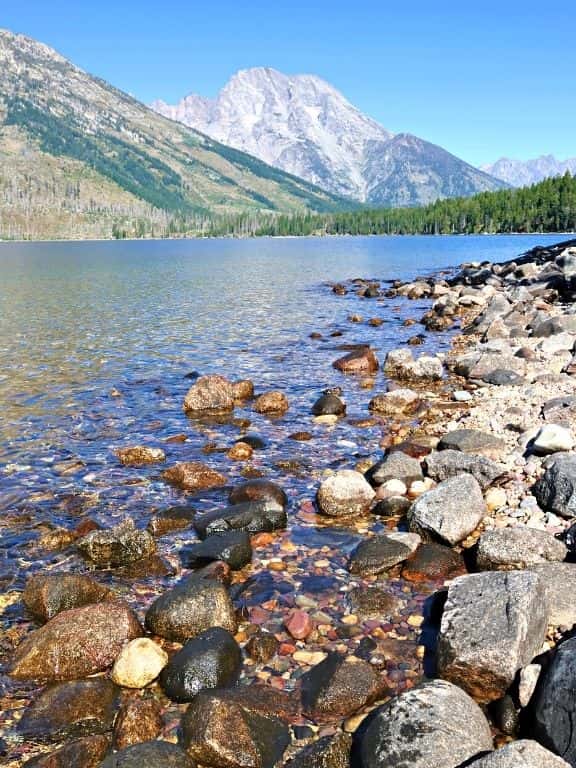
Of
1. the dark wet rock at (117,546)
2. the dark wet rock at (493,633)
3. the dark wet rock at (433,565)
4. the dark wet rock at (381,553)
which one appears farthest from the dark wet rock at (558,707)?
the dark wet rock at (117,546)

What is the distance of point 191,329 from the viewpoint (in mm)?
40062

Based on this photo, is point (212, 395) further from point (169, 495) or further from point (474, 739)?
point (474, 739)

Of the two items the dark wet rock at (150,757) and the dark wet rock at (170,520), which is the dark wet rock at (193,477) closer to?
the dark wet rock at (170,520)

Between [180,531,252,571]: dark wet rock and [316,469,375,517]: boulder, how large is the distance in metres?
2.28

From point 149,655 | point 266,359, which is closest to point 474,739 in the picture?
point 149,655

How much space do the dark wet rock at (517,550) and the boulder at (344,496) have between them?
10.7ft

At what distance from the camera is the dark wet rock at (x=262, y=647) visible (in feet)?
27.6

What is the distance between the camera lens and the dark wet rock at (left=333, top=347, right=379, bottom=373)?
88.2ft

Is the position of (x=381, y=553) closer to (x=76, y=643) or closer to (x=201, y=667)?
(x=201, y=667)

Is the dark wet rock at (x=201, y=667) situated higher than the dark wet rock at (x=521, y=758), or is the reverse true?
the dark wet rock at (x=521, y=758)

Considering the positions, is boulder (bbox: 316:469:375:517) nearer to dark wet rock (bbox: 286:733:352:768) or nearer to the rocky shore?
the rocky shore

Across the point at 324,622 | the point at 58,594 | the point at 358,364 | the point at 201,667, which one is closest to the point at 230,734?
the point at 201,667

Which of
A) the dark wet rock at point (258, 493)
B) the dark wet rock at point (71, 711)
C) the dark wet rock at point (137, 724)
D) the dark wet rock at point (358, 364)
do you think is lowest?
the dark wet rock at point (71, 711)

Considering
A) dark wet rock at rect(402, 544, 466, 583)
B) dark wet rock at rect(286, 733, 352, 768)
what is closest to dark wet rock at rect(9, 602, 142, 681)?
dark wet rock at rect(286, 733, 352, 768)
